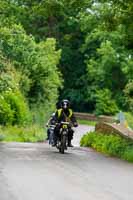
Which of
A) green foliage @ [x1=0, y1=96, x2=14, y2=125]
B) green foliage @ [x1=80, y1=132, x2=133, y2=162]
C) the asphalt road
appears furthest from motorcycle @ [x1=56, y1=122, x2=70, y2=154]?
green foliage @ [x1=0, y1=96, x2=14, y2=125]

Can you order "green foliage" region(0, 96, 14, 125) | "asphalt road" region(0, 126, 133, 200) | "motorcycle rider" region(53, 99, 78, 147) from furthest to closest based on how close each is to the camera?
"green foliage" region(0, 96, 14, 125) < "motorcycle rider" region(53, 99, 78, 147) < "asphalt road" region(0, 126, 133, 200)

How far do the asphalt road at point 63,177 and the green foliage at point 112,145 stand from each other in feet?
2.13

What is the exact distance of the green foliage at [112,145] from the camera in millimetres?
20469

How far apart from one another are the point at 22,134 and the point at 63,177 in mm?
21023

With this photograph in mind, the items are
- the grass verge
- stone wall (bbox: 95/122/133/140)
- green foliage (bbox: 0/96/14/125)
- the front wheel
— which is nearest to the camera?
the front wheel

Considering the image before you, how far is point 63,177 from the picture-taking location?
1434cm

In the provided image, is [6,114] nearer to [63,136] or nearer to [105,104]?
[63,136]

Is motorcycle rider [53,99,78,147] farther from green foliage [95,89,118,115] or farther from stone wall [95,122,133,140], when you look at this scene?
green foliage [95,89,118,115]

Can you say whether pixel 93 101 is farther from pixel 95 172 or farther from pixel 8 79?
pixel 95 172

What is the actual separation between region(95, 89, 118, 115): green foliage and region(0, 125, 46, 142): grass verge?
84.9 feet

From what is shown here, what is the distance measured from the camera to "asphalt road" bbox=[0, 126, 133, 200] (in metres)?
11.9

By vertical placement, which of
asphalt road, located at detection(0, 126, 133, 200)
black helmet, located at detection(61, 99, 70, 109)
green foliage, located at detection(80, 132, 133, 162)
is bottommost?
asphalt road, located at detection(0, 126, 133, 200)

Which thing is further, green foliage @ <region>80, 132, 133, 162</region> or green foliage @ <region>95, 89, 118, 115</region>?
green foliage @ <region>95, 89, 118, 115</region>

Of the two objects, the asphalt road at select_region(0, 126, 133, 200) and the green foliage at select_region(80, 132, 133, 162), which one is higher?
the green foliage at select_region(80, 132, 133, 162)
